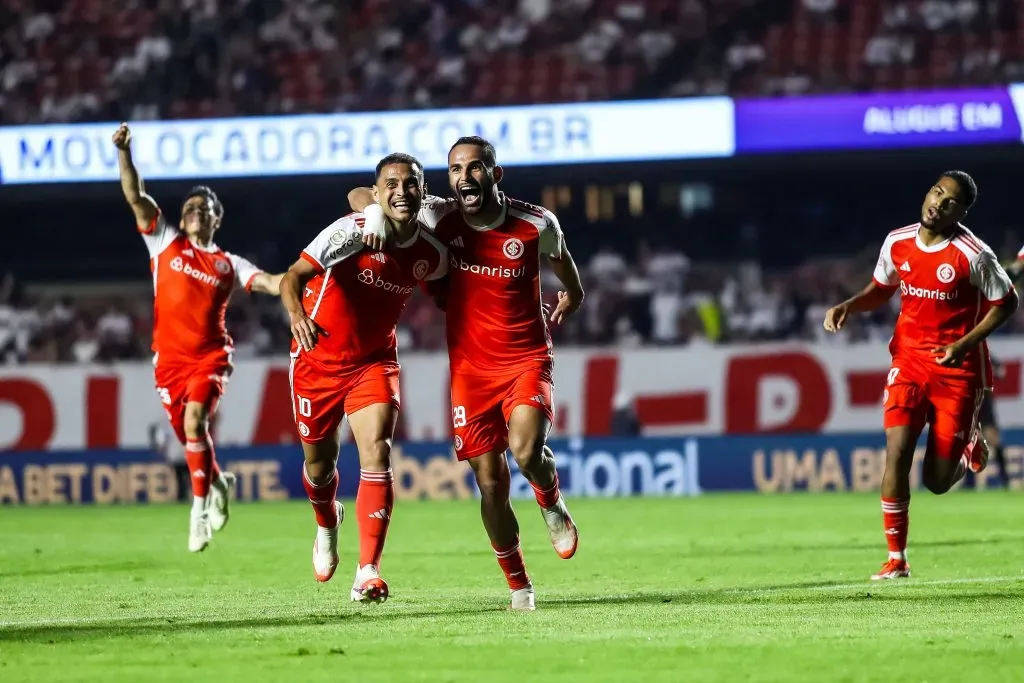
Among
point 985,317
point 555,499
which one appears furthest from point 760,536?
point 555,499

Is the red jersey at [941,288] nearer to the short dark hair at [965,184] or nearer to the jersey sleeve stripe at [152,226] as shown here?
the short dark hair at [965,184]

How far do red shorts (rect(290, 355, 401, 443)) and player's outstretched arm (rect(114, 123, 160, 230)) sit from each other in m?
2.44

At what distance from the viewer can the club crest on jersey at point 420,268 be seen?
854 centimetres

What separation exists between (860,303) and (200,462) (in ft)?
16.6

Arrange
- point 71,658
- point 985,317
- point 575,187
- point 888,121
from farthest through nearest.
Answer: point 575,187, point 888,121, point 985,317, point 71,658

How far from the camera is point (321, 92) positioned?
27922mm

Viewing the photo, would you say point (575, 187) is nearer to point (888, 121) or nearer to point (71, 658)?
point (888, 121)

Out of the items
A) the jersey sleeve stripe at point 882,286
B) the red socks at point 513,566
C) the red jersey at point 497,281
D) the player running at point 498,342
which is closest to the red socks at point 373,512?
the player running at point 498,342

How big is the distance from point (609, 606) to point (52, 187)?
20.1 meters

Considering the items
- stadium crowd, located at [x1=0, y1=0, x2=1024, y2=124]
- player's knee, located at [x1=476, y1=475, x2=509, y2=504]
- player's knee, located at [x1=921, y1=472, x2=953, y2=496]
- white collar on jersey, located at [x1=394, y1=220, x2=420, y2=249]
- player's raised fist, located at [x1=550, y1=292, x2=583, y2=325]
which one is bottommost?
player's knee, located at [x1=921, y1=472, x2=953, y2=496]

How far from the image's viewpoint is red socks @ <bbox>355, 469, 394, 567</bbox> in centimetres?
860

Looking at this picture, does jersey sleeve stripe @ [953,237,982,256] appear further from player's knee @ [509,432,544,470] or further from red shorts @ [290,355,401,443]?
red shorts @ [290,355,401,443]

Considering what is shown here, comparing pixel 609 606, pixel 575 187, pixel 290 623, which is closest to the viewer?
pixel 290 623

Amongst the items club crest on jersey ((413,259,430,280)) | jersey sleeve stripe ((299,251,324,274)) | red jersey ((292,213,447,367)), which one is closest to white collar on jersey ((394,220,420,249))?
red jersey ((292,213,447,367))
